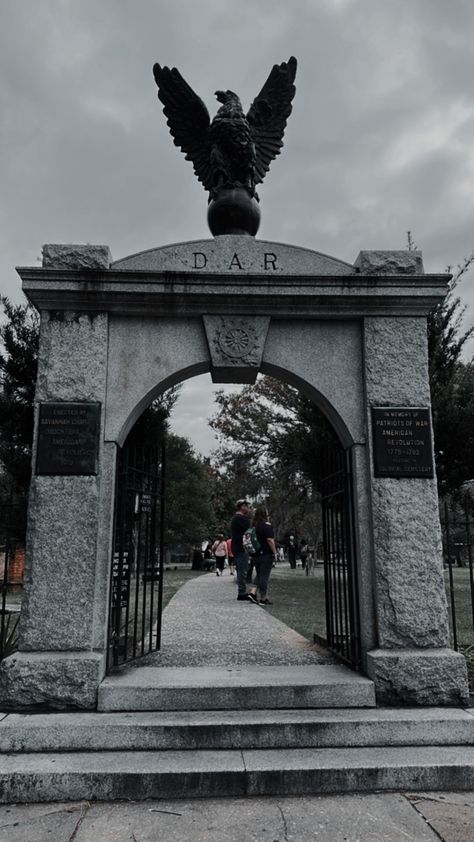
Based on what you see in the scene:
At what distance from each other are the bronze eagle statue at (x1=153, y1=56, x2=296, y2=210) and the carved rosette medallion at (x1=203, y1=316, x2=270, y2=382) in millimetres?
1468

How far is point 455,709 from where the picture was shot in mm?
4133

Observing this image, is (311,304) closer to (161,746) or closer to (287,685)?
(287,685)

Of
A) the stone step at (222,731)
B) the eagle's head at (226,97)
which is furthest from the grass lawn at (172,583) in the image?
the eagle's head at (226,97)

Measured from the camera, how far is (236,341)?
4.87 meters

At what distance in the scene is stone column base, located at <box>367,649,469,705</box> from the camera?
420cm

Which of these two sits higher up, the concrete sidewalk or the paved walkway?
the paved walkway

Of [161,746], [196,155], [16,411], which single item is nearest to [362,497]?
[161,746]

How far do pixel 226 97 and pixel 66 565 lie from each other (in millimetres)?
4676

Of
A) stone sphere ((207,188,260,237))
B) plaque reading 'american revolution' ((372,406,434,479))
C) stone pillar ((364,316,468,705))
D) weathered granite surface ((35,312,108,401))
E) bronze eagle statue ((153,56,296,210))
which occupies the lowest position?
stone pillar ((364,316,468,705))

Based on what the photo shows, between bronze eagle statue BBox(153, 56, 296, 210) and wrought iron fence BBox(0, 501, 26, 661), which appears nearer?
wrought iron fence BBox(0, 501, 26, 661)

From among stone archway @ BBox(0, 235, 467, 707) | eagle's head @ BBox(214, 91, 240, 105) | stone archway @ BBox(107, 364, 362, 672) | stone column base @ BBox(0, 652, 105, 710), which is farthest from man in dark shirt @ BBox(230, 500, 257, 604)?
eagle's head @ BBox(214, 91, 240, 105)

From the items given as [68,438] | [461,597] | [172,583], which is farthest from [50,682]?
[172,583]

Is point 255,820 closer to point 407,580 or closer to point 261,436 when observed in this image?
point 407,580

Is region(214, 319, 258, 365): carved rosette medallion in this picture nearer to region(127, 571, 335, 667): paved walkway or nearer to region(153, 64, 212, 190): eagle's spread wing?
region(153, 64, 212, 190): eagle's spread wing
